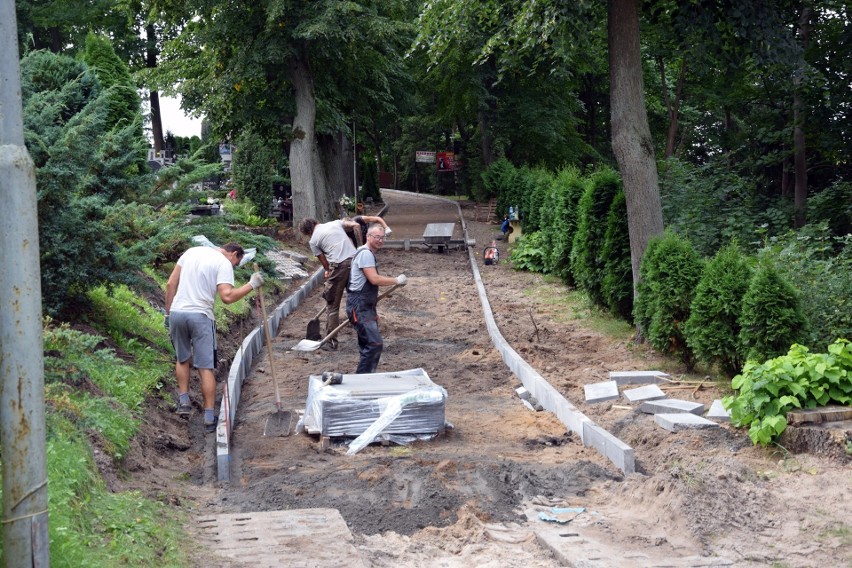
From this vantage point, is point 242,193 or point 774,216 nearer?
point 774,216

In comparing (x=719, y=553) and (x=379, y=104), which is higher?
(x=379, y=104)

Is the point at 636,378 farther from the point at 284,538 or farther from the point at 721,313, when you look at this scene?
the point at 284,538

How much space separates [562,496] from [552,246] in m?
15.2

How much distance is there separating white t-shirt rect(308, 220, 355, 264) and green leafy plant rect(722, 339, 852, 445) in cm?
737

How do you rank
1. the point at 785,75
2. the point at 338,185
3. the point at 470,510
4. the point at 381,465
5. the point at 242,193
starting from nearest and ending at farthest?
1. the point at 470,510
2. the point at 381,465
3. the point at 785,75
4. the point at 242,193
5. the point at 338,185

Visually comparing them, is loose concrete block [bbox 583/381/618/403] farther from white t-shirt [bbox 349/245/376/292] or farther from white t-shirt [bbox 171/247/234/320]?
white t-shirt [bbox 171/247/234/320]

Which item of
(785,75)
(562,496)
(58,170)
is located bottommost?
(562,496)

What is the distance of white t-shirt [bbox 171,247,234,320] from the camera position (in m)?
9.26

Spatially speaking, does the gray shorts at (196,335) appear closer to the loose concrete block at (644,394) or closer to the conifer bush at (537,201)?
the loose concrete block at (644,394)

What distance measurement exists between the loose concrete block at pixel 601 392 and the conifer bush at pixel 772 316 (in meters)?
1.47

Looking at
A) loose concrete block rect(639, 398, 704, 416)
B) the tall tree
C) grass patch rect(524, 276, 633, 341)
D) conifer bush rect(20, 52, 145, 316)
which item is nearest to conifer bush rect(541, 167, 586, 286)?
grass patch rect(524, 276, 633, 341)

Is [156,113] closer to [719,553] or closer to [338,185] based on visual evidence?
[338,185]

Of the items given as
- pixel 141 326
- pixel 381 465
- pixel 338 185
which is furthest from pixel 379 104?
pixel 381 465

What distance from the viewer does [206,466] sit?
321 inches
